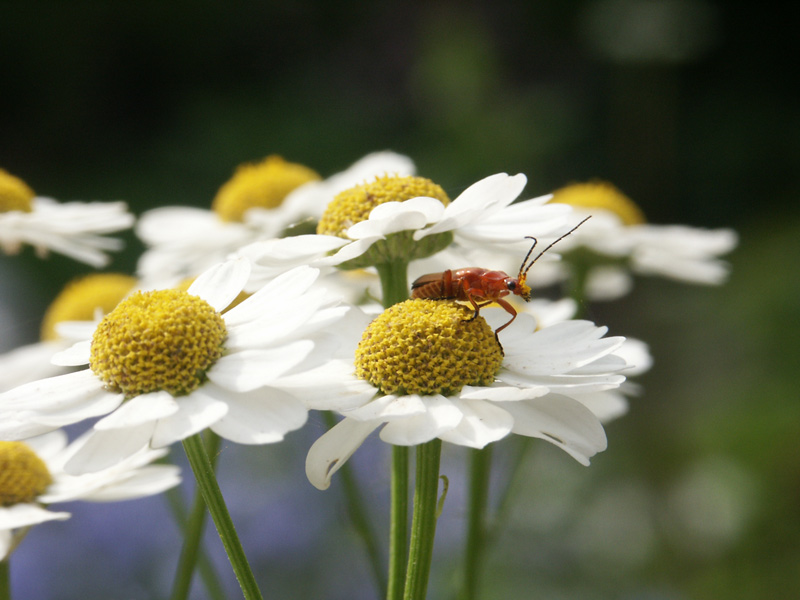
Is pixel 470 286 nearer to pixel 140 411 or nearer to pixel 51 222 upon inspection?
pixel 140 411

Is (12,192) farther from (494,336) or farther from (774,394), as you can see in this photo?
(774,394)

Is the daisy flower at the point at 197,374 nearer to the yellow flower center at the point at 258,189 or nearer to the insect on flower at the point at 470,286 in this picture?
the insect on flower at the point at 470,286

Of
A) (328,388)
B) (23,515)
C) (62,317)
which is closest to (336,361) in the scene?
(328,388)

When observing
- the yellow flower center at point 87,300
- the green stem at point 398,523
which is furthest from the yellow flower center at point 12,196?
the green stem at point 398,523

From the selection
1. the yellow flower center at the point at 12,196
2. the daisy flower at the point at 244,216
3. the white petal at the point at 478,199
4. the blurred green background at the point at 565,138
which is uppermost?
the white petal at the point at 478,199

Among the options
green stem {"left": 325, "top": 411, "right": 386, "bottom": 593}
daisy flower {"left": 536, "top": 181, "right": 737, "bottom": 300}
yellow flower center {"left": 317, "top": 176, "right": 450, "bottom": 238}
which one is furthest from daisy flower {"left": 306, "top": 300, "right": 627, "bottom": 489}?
daisy flower {"left": 536, "top": 181, "right": 737, "bottom": 300}

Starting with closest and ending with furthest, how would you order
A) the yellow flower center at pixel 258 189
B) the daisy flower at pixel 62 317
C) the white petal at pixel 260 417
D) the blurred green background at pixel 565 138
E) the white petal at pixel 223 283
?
the white petal at pixel 260 417 < the white petal at pixel 223 283 < the daisy flower at pixel 62 317 < the yellow flower center at pixel 258 189 < the blurred green background at pixel 565 138
